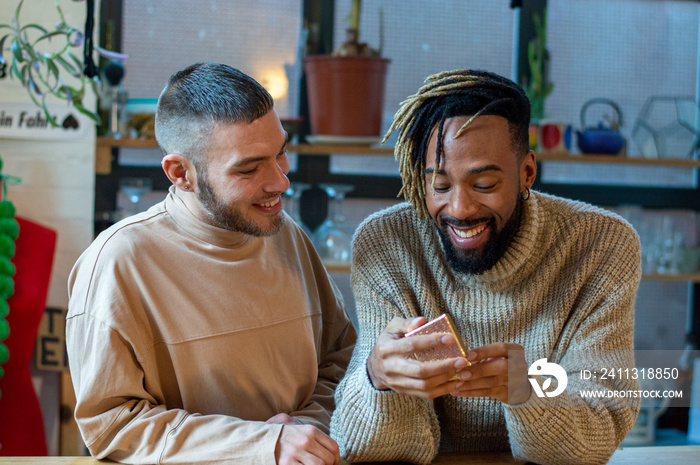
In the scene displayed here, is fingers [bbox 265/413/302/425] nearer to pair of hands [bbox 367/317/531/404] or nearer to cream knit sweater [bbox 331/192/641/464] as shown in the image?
cream knit sweater [bbox 331/192/641/464]

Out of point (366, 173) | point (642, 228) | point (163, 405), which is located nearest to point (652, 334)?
point (642, 228)

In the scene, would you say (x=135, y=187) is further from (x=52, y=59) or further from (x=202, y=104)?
(x=202, y=104)

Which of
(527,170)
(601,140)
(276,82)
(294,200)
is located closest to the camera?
(527,170)

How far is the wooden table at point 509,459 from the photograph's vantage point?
116cm

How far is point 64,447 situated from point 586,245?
191cm

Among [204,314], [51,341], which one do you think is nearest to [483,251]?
[204,314]

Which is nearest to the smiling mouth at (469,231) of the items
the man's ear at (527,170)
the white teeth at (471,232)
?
the white teeth at (471,232)

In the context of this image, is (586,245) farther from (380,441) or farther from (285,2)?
(285,2)

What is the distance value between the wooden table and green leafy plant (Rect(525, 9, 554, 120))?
159cm

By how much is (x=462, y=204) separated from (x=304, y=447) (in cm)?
45

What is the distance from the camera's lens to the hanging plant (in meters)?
1.90

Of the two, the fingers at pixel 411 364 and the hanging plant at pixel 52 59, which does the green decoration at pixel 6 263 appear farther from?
the fingers at pixel 411 364

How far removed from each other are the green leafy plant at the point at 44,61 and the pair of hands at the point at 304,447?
4.13ft

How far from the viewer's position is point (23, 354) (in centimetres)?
220
